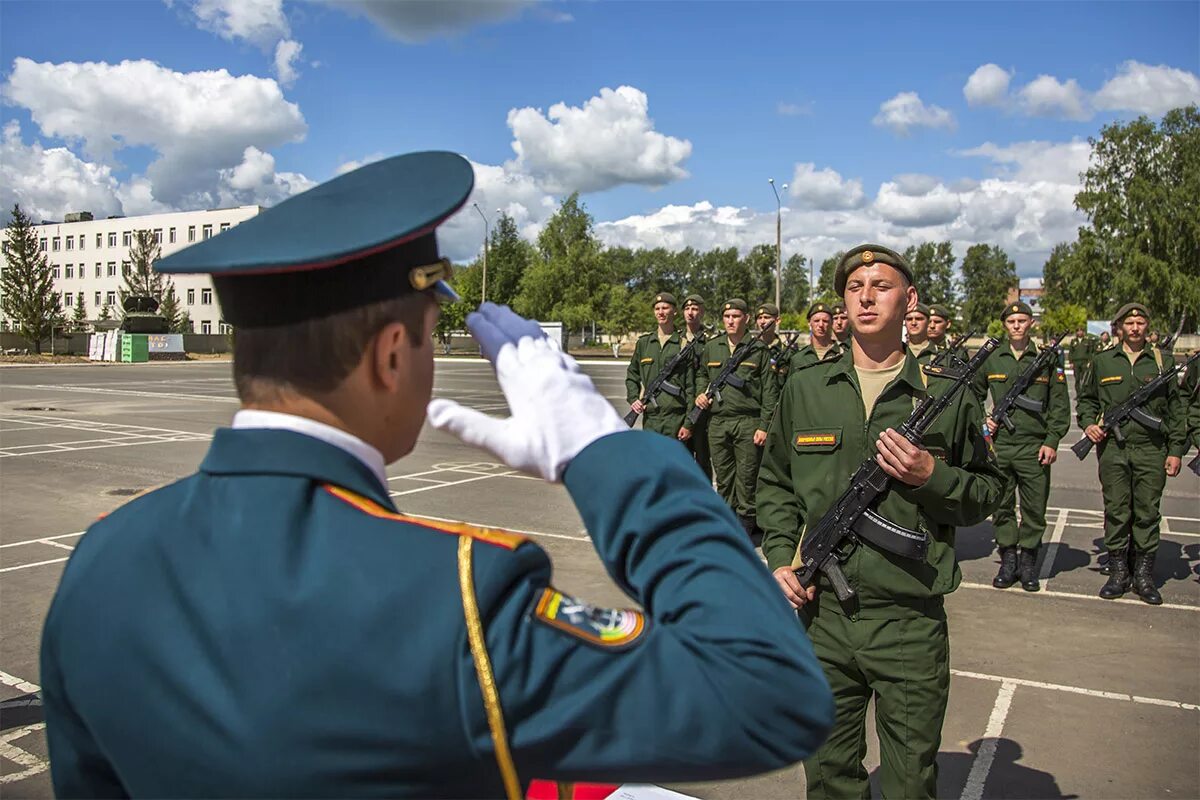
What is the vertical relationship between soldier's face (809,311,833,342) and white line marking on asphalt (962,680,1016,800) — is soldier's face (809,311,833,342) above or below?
above

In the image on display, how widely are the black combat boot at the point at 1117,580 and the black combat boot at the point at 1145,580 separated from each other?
0.08 meters

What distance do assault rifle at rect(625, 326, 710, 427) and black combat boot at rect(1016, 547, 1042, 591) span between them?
3.97m

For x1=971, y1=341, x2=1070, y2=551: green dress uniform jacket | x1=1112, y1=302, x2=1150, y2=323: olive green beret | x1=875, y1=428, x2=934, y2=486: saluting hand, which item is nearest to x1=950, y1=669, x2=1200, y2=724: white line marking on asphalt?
x1=971, y1=341, x2=1070, y2=551: green dress uniform jacket

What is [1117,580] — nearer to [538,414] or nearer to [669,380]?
[669,380]

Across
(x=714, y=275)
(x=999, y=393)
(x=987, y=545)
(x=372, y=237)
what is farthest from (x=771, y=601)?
(x=714, y=275)

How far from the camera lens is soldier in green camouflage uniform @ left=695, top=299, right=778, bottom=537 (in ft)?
32.1

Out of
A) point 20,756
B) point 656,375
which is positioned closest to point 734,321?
point 656,375

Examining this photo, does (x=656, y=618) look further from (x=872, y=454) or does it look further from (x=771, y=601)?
(x=872, y=454)

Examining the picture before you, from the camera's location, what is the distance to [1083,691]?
520 centimetres

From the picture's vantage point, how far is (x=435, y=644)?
0.97 meters

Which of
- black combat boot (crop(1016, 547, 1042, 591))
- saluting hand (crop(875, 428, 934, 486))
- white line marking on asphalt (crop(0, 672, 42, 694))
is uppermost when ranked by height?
saluting hand (crop(875, 428, 934, 486))

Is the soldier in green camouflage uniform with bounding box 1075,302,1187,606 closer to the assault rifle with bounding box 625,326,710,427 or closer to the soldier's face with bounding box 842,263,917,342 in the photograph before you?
the assault rifle with bounding box 625,326,710,427

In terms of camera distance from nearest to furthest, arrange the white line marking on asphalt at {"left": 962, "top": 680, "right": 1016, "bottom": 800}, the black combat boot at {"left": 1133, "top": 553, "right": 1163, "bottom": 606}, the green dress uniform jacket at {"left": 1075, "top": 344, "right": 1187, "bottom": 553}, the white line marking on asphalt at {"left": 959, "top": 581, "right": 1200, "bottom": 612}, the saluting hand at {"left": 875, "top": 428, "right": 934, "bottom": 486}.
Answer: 1. the saluting hand at {"left": 875, "top": 428, "right": 934, "bottom": 486}
2. the white line marking on asphalt at {"left": 962, "top": 680, "right": 1016, "bottom": 800}
3. the white line marking on asphalt at {"left": 959, "top": 581, "right": 1200, "bottom": 612}
4. the black combat boot at {"left": 1133, "top": 553, "right": 1163, "bottom": 606}
5. the green dress uniform jacket at {"left": 1075, "top": 344, "right": 1187, "bottom": 553}

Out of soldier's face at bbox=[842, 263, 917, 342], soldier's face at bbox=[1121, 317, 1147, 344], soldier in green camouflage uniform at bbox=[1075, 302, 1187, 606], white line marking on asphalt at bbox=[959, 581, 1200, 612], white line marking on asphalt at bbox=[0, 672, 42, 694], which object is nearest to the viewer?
soldier's face at bbox=[842, 263, 917, 342]
